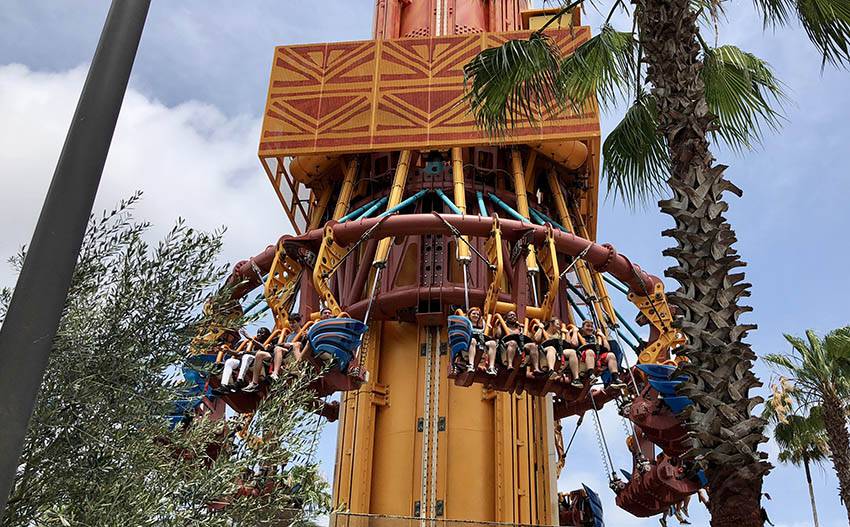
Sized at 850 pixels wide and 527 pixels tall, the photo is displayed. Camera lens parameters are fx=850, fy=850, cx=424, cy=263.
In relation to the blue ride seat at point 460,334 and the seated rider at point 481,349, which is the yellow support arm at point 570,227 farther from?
the blue ride seat at point 460,334

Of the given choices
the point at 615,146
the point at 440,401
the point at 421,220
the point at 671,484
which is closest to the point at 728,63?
the point at 615,146

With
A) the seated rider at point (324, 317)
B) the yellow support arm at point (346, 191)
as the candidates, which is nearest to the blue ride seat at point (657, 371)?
the seated rider at point (324, 317)

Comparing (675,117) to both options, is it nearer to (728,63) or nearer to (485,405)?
(728,63)

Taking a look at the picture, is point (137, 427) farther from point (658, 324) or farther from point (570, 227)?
point (570, 227)

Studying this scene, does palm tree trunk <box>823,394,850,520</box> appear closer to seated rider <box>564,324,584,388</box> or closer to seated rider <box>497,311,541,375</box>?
seated rider <box>564,324,584,388</box>

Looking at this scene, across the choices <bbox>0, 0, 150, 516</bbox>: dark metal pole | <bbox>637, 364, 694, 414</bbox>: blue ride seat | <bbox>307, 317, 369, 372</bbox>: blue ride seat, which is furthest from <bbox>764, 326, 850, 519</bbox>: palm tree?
<bbox>0, 0, 150, 516</bbox>: dark metal pole

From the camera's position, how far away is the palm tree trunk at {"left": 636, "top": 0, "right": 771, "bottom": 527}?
6.62 m

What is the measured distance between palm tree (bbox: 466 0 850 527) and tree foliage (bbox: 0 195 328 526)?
10.6 ft

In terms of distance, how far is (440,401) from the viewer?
63.0 ft

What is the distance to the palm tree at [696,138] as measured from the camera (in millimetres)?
6711

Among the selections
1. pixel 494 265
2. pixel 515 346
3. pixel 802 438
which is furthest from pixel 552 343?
pixel 802 438

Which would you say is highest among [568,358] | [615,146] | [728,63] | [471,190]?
[471,190]

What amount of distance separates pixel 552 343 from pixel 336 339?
3715mm

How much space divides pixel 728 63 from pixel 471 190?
11.3m
